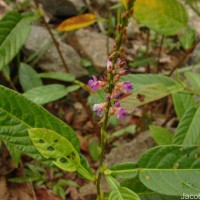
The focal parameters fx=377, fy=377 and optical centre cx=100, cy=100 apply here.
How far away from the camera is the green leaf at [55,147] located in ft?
3.42

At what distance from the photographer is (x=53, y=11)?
3.36 metres

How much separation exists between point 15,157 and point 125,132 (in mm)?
1206

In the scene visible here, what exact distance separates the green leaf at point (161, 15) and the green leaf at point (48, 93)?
50 cm

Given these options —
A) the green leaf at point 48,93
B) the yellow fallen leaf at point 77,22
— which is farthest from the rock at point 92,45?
the green leaf at point 48,93

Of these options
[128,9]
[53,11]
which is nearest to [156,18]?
[128,9]

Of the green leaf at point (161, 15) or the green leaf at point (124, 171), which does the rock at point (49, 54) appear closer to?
the green leaf at point (161, 15)

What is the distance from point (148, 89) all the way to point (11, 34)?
829 millimetres

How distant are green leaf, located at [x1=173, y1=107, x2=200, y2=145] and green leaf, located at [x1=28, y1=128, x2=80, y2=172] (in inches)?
20.6

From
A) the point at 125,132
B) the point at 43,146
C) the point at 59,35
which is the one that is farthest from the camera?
the point at 59,35

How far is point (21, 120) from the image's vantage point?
110 cm

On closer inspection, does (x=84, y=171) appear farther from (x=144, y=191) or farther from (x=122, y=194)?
(x=144, y=191)

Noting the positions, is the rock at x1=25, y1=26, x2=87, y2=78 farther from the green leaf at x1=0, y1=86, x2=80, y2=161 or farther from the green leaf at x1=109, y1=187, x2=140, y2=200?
the green leaf at x1=109, y1=187, x2=140, y2=200

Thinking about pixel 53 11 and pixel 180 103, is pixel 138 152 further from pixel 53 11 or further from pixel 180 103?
pixel 53 11

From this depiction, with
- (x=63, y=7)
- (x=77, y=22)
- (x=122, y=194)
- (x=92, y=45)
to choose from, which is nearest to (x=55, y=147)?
(x=122, y=194)
